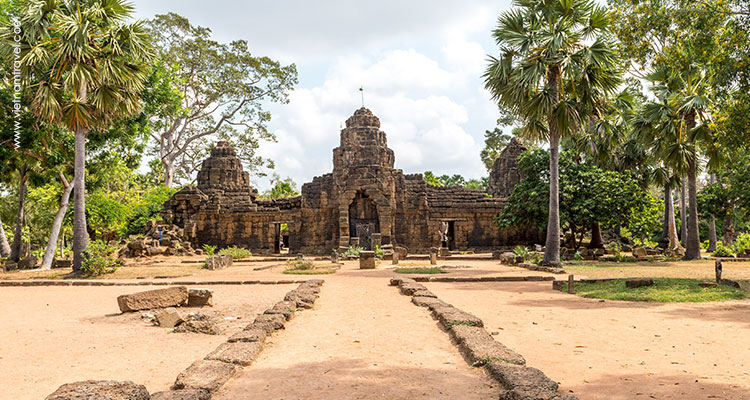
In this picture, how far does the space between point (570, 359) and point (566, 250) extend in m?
19.7

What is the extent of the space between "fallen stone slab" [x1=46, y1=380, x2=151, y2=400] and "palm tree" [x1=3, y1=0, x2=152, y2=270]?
13.9 meters

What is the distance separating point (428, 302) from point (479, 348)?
3.68 meters

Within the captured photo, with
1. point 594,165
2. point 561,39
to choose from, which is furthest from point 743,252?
point 561,39

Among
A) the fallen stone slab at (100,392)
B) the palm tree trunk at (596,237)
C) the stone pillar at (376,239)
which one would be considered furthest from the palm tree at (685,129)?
the fallen stone slab at (100,392)

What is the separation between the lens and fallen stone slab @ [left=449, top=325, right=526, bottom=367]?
475 cm

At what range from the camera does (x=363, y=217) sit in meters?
29.1

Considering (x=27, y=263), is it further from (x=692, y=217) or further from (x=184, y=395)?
(x=692, y=217)

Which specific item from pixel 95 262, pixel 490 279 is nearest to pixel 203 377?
pixel 490 279

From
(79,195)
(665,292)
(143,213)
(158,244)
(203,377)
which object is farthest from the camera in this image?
(143,213)

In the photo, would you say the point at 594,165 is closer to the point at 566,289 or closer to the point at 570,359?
the point at 566,289

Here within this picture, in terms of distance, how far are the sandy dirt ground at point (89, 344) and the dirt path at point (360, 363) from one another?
89 centimetres

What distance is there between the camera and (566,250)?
2341 centimetres

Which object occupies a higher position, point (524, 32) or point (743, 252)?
point (524, 32)

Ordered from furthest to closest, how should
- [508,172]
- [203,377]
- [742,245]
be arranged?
1. [508,172]
2. [742,245]
3. [203,377]
